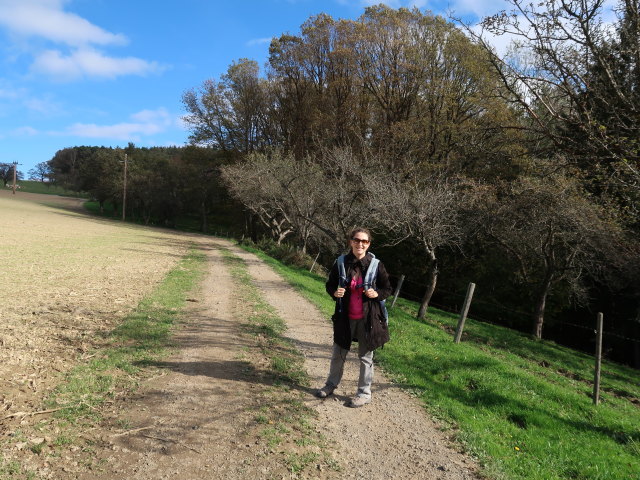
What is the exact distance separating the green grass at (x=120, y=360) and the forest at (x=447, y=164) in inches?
251

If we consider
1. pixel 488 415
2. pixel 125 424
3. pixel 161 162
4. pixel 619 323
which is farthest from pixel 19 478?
pixel 161 162

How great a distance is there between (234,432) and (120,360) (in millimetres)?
2765

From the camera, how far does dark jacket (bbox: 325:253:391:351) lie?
5.07 metres

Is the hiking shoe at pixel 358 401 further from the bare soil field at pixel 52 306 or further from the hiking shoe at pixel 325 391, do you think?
the bare soil field at pixel 52 306

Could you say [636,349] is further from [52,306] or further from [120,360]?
[52,306]

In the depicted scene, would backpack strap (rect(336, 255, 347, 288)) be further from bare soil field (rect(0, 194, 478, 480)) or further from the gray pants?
bare soil field (rect(0, 194, 478, 480))

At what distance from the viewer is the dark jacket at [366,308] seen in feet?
16.6

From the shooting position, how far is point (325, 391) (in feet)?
17.7

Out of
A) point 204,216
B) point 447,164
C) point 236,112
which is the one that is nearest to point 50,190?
point 204,216

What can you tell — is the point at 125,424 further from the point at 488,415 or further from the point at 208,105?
the point at 208,105

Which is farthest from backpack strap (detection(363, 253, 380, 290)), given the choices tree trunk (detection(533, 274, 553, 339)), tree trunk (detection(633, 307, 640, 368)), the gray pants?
tree trunk (detection(633, 307, 640, 368))

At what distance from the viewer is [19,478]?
3385 millimetres

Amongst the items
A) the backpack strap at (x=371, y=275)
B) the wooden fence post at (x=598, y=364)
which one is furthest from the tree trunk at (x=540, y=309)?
the backpack strap at (x=371, y=275)

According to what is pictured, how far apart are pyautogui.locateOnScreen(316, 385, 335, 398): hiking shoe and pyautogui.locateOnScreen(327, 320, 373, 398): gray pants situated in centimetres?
4
